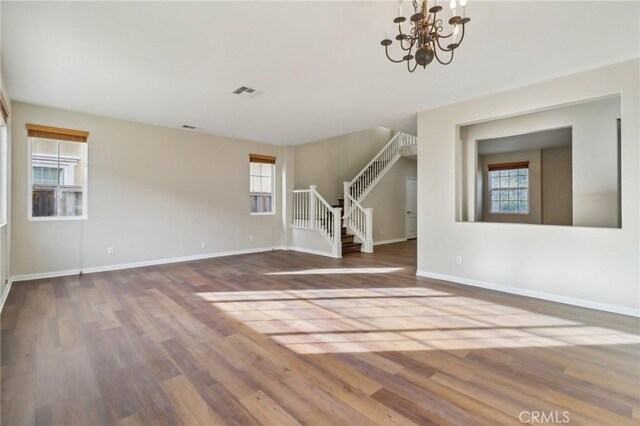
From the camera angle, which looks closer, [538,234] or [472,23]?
[472,23]

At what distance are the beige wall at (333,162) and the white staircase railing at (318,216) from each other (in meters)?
0.95

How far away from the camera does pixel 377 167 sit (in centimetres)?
874

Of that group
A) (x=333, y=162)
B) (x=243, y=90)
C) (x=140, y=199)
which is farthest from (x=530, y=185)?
(x=140, y=199)

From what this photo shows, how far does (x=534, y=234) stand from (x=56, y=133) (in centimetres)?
715

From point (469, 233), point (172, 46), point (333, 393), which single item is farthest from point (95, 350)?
point (469, 233)

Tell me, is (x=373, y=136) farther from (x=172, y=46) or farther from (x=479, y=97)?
(x=172, y=46)

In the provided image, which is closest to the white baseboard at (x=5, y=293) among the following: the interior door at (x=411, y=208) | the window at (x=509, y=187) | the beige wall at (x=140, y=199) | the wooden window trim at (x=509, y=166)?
the beige wall at (x=140, y=199)

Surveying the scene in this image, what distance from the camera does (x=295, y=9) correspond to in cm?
229

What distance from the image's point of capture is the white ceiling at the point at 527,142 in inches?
245

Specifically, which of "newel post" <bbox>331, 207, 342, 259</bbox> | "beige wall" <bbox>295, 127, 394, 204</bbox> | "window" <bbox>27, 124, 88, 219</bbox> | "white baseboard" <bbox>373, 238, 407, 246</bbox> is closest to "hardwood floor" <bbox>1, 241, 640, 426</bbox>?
"window" <bbox>27, 124, 88, 219</bbox>

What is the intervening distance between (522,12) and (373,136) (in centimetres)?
740

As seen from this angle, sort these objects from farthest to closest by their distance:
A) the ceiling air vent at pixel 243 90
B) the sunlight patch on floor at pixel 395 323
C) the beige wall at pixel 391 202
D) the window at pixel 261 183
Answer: the beige wall at pixel 391 202
the window at pixel 261 183
the ceiling air vent at pixel 243 90
the sunlight patch on floor at pixel 395 323

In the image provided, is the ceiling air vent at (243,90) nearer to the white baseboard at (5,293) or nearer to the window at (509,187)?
the white baseboard at (5,293)

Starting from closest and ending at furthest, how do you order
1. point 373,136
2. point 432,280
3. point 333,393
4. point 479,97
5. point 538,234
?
1. point 333,393
2. point 538,234
3. point 479,97
4. point 432,280
5. point 373,136
